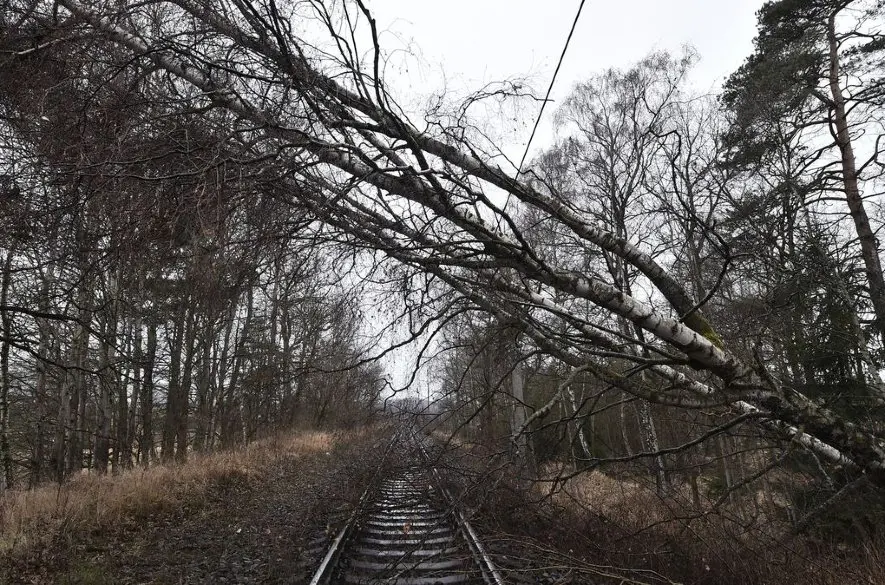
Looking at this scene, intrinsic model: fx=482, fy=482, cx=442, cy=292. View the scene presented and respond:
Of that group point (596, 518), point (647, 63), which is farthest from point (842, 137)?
point (596, 518)

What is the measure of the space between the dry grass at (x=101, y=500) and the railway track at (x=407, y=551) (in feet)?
11.1

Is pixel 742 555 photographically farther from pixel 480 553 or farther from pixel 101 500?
pixel 101 500

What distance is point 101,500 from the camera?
738cm

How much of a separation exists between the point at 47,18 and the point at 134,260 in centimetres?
251

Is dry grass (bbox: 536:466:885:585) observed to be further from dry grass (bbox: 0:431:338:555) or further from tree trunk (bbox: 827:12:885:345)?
dry grass (bbox: 0:431:338:555)

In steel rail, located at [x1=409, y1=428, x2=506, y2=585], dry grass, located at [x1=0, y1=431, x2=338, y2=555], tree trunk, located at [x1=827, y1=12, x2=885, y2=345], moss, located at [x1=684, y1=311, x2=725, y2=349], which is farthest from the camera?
tree trunk, located at [x1=827, y1=12, x2=885, y2=345]

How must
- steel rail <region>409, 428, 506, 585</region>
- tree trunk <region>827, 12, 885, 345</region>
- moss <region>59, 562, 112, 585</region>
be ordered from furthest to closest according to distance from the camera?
tree trunk <region>827, 12, 885, 345</region> < moss <region>59, 562, 112, 585</region> < steel rail <region>409, 428, 506, 585</region>

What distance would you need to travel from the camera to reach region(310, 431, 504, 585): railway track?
5195mm

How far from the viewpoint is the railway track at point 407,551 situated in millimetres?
5195

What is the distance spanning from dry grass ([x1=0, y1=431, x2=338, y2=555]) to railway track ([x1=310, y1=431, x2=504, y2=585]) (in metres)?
3.37

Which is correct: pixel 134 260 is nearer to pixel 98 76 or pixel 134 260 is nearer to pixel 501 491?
pixel 98 76

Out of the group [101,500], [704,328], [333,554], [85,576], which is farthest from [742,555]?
[101,500]

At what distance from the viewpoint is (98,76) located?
3.93m

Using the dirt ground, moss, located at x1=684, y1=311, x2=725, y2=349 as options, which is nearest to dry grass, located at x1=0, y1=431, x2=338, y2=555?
the dirt ground
